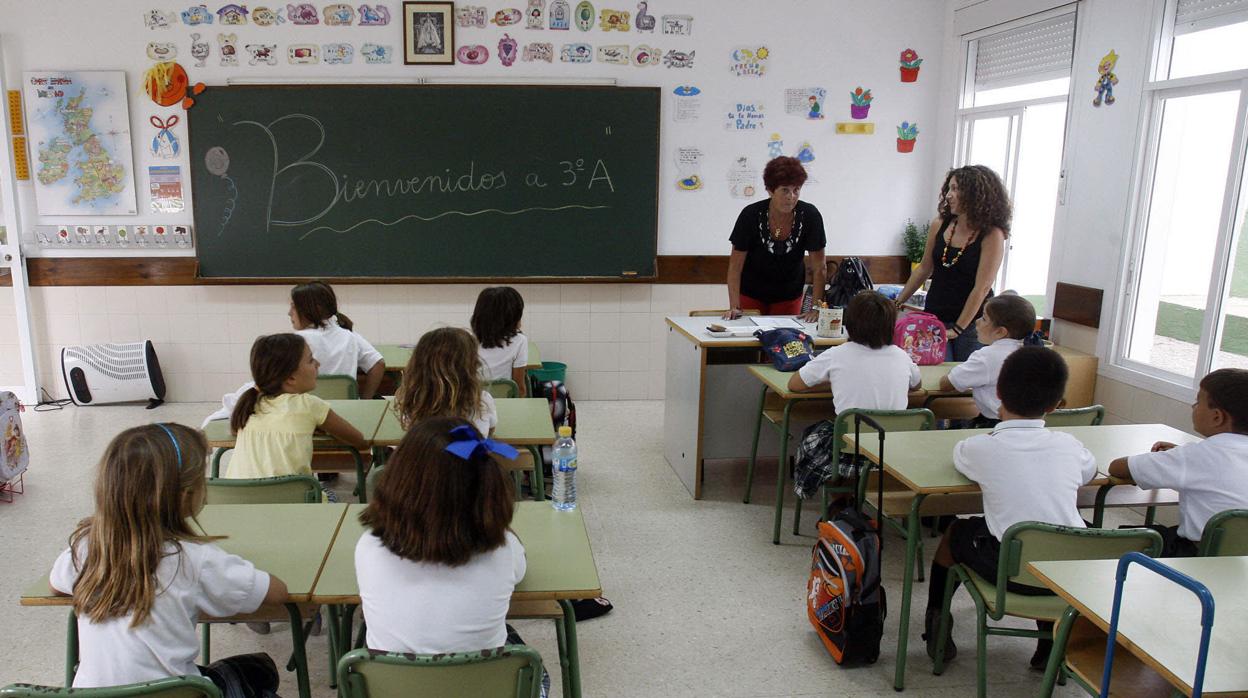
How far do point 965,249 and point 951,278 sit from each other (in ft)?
0.54

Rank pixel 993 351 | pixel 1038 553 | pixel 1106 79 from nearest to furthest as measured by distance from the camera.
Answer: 1. pixel 1038 553
2. pixel 993 351
3. pixel 1106 79

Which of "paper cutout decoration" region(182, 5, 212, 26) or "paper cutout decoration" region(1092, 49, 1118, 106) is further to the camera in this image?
"paper cutout decoration" region(182, 5, 212, 26)

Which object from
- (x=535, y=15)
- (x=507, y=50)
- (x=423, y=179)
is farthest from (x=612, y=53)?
(x=423, y=179)

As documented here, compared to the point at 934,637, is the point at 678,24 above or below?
above

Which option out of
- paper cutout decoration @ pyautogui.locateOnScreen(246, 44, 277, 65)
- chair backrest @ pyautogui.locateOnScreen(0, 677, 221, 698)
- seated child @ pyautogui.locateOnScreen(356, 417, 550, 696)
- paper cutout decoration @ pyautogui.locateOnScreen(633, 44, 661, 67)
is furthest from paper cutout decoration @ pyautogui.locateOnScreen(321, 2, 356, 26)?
chair backrest @ pyautogui.locateOnScreen(0, 677, 221, 698)

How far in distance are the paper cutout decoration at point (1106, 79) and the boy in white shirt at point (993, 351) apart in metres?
1.70

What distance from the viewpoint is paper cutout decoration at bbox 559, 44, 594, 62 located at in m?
5.80

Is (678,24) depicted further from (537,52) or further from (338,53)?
(338,53)

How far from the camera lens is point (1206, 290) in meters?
4.07

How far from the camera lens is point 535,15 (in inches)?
225

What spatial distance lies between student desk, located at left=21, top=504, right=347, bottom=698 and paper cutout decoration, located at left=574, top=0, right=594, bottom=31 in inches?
170

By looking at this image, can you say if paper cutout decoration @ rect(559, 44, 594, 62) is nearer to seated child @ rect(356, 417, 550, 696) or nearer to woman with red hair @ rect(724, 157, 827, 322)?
woman with red hair @ rect(724, 157, 827, 322)

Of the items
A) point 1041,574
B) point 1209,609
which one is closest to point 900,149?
point 1041,574

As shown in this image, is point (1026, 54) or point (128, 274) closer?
point (1026, 54)
